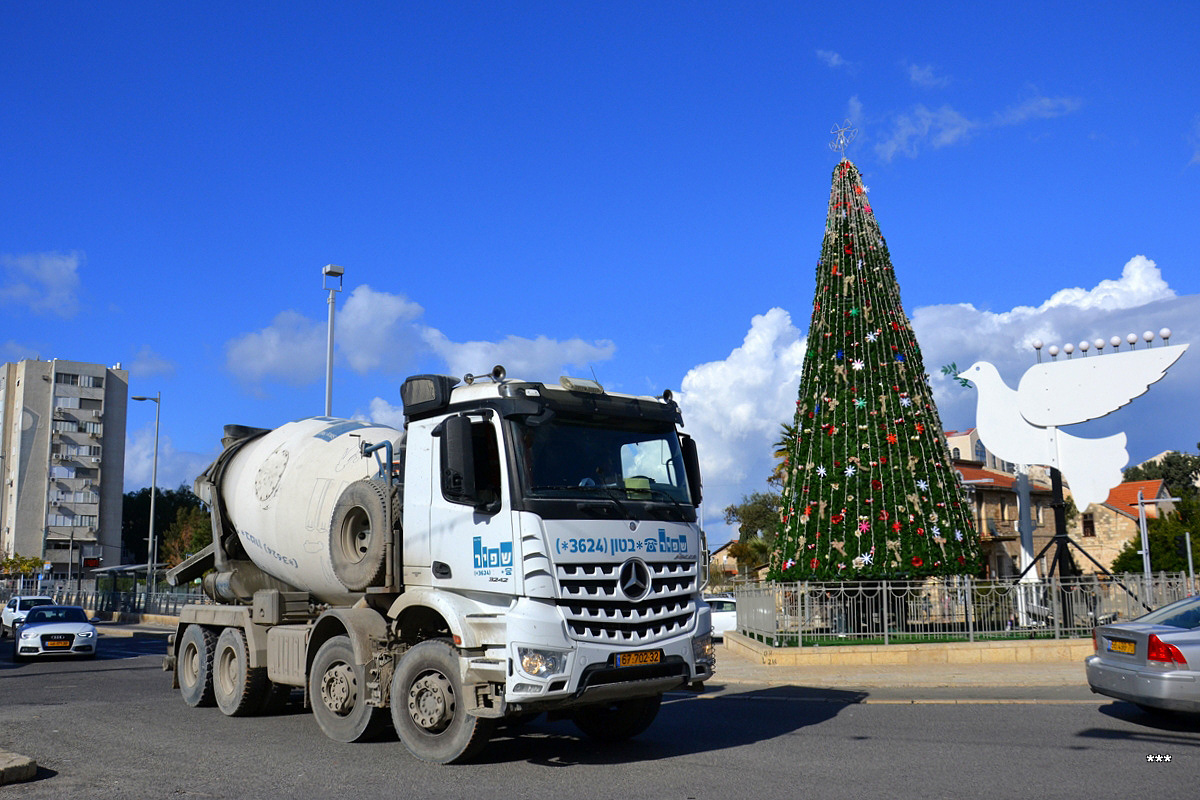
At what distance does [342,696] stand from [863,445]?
1300 cm

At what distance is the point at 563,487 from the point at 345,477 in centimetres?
326

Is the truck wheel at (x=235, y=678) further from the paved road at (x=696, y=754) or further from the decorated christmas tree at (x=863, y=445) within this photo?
the decorated christmas tree at (x=863, y=445)

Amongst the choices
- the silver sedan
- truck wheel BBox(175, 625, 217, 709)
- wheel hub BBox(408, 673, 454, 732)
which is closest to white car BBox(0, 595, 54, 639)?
truck wheel BBox(175, 625, 217, 709)

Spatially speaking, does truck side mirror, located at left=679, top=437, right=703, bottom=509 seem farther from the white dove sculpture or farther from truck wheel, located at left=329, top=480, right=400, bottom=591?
the white dove sculpture

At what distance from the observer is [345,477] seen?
33.5ft

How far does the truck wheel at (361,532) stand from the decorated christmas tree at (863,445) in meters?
11.9

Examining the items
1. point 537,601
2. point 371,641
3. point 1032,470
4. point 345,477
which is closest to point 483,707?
point 537,601

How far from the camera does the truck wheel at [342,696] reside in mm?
8953

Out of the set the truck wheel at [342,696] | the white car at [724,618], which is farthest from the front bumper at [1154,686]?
the white car at [724,618]

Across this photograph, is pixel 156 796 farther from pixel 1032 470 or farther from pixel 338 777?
pixel 1032 470

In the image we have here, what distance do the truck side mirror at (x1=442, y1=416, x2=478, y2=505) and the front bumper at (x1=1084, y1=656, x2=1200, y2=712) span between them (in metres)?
6.61

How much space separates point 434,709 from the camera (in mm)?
8125

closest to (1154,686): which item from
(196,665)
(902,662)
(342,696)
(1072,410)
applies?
(342,696)

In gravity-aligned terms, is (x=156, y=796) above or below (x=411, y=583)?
below
